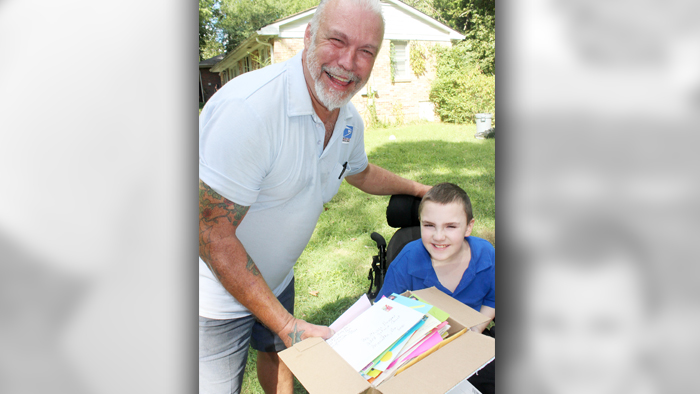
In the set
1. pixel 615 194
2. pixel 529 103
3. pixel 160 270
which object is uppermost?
pixel 529 103

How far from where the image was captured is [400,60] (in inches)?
90.2

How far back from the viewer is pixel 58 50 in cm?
84

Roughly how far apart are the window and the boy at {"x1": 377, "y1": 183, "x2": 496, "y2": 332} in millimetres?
824

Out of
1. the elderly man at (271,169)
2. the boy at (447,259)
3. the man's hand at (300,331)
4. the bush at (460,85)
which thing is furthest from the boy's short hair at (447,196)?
the bush at (460,85)

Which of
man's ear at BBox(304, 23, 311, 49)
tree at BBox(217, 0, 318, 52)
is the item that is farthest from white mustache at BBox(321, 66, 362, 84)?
tree at BBox(217, 0, 318, 52)

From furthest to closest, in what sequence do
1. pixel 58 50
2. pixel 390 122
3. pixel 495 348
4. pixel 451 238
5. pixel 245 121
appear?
pixel 390 122
pixel 451 238
pixel 245 121
pixel 495 348
pixel 58 50

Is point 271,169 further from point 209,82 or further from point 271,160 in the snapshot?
point 209,82

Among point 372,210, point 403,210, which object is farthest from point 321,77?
point 372,210

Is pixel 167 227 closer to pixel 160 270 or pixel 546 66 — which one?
pixel 160 270

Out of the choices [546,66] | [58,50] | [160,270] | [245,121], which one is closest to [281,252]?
[245,121]

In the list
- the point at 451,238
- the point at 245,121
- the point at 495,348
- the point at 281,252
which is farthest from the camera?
the point at 451,238

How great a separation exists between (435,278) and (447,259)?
0.10 m

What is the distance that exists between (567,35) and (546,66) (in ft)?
0.25

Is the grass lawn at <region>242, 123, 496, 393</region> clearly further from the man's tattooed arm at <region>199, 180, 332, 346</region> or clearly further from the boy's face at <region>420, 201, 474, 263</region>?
the man's tattooed arm at <region>199, 180, 332, 346</region>
